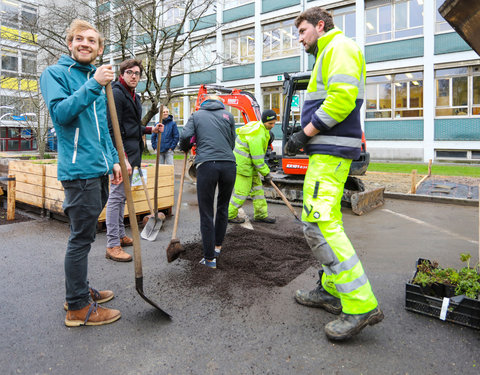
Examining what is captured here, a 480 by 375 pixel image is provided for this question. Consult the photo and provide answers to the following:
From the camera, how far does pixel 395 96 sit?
747 inches

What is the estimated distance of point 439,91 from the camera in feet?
58.9

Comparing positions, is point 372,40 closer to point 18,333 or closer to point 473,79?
point 473,79

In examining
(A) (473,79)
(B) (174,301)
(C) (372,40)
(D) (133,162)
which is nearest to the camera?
(B) (174,301)

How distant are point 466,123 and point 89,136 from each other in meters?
18.6

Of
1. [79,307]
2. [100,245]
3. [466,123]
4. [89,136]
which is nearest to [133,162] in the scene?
[100,245]

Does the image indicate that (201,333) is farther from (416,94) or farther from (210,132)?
(416,94)

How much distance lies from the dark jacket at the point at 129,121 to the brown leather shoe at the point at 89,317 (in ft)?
7.28

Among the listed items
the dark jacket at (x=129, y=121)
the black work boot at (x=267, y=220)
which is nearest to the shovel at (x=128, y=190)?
the dark jacket at (x=129, y=121)

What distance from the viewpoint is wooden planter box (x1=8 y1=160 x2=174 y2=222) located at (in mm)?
5986

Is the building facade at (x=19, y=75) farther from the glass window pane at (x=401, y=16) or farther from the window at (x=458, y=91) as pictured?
the window at (x=458, y=91)

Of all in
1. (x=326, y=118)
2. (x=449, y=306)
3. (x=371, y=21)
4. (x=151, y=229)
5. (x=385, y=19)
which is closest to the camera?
(x=326, y=118)

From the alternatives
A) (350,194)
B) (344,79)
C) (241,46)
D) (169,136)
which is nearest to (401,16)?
(241,46)

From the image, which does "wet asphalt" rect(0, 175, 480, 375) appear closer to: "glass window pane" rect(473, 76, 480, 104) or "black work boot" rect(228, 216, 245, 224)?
"black work boot" rect(228, 216, 245, 224)

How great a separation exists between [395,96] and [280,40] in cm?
786
